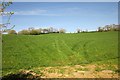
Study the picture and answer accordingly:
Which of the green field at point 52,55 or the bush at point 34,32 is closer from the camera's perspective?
the green field at point 52,55

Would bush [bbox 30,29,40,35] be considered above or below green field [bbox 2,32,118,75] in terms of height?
above

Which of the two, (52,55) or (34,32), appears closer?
(52,55)

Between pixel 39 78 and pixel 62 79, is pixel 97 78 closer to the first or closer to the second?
pixel 62 79

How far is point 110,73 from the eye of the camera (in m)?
13.4

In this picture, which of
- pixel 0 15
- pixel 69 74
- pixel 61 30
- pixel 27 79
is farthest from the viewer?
pixel 61 30

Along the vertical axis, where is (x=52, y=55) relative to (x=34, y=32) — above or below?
below

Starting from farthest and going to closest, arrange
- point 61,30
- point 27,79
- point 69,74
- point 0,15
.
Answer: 1. point 61,30
2. point 69,74
3. point 27,79
4. point 0,15

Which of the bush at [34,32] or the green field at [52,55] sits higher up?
the bush at [34,32]

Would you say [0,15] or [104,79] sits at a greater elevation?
[0,15]

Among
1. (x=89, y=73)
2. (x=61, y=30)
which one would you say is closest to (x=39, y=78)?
(x=89, y=73)

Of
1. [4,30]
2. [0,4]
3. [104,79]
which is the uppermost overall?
[0,4]

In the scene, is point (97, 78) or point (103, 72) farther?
point (103, 72)

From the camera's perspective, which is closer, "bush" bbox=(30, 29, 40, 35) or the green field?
the green field

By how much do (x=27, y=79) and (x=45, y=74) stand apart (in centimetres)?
164
